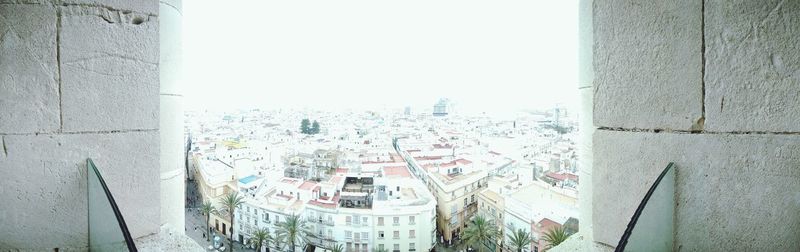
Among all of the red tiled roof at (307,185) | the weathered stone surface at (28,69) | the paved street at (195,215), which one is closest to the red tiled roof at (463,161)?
the red tiled roof at (307,185)

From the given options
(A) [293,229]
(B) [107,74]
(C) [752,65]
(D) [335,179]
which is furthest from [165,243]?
(D) [335,179]

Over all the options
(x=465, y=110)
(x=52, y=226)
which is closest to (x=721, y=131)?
(x=52, y=226)

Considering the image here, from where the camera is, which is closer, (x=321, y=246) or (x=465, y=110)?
(x=321, y=246)

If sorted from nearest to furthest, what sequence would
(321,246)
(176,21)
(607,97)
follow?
1. (607,97)
2. (176,21)
3. (321,246)

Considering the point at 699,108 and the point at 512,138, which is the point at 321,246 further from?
the point at 699,108

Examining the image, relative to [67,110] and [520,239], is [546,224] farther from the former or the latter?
[67,110]

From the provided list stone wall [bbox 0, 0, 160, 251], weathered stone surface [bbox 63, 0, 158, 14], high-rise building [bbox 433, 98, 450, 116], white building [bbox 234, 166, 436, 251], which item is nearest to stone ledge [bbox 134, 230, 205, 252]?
stone wall [bbox 0, 0, 160, 251]
